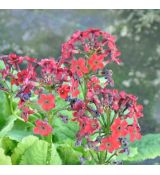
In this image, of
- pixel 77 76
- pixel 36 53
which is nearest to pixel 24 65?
pixel 36 53

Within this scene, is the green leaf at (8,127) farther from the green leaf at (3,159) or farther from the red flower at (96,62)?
the red flower at (96,62)

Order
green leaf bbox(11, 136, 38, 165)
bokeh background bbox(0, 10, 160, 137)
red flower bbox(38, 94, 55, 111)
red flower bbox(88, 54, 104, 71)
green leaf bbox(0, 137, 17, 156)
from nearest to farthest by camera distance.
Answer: red flower bbox(38, 94, 55, 111)
red flower bbox(88, 54, 104, 71)
green leaf bbox(11, 136, 38, 165)
green leaf bbox(0, 137, 17, 156)
bokeh background bbox(0, 10, 160, 137)

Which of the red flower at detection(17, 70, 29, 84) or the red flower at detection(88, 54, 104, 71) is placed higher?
the red flower at detection(88, 54, 104, 71)

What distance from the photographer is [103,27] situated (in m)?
3.72

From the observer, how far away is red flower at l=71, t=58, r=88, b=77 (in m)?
2.14

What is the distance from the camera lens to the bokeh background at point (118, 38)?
3441 mm

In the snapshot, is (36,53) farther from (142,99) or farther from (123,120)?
(123,120)

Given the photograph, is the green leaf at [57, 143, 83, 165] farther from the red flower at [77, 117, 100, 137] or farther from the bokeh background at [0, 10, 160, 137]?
the bokeh background at [0, 10, 160, 137]

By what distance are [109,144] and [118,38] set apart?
178 cm

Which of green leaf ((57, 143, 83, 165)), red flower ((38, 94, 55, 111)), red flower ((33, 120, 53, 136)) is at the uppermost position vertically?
red flower ((38, 94, 55, 111))

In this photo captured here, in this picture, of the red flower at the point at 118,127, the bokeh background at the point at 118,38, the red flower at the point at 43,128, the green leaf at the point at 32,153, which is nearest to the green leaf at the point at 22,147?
the green leaf at the point at 32,153

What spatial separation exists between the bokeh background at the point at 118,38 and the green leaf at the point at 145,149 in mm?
693

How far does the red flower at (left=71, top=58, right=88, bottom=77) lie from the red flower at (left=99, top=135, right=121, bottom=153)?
27 centimetres

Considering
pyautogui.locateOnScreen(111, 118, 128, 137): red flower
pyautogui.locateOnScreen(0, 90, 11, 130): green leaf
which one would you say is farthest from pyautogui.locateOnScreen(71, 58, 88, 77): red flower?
pyautogui.locateOnScreen(0, 90, 11, 130): green leaf
